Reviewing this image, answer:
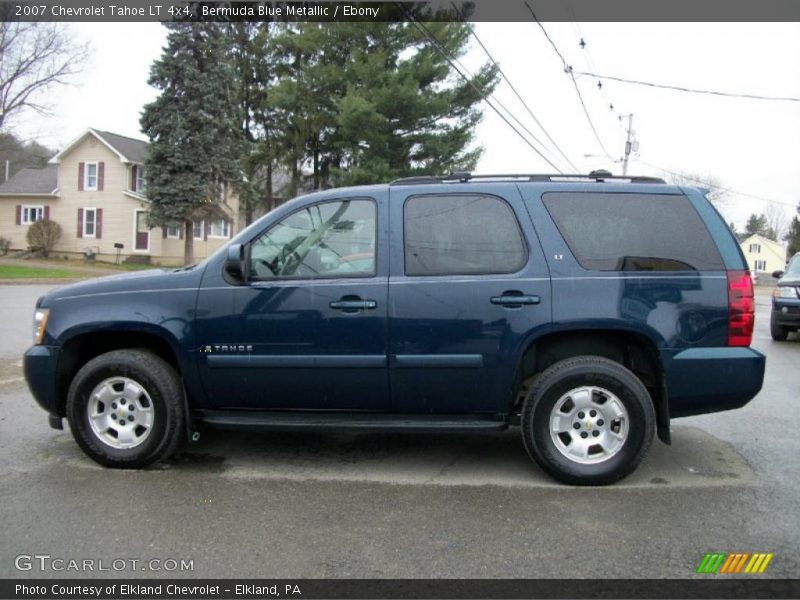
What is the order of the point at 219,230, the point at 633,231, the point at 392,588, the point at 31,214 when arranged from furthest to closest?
the point at 219,230 → the point at 31,214 → the point at 633,231 → the point at 392,588

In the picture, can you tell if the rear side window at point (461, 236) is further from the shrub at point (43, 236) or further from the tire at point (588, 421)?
the shrub at point (43, 236)

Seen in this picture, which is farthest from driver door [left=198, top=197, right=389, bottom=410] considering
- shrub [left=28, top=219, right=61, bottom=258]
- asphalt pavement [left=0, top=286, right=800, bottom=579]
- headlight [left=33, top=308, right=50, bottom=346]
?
shrub [left=28, top=219, right=61, bottom=258]

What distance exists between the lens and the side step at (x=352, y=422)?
13.8 ft


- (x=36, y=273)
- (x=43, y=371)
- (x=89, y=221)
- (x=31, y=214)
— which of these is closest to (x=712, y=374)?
(x=43, y=371)

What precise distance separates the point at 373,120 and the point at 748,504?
23.6 meters

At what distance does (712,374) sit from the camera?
410 cm

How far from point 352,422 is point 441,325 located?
865 mm

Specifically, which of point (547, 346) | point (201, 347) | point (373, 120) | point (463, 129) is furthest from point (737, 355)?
point (463, 129)

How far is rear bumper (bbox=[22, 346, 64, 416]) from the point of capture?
441 cm

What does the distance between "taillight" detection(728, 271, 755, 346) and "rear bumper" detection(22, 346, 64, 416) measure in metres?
4.41

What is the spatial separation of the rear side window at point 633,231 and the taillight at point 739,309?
15 cm

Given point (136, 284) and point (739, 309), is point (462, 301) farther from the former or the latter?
point (136, 284)

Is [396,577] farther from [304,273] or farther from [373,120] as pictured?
[373,120]

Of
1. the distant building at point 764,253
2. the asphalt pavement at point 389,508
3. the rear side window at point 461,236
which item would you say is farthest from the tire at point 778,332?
the distant building at point 764,253
